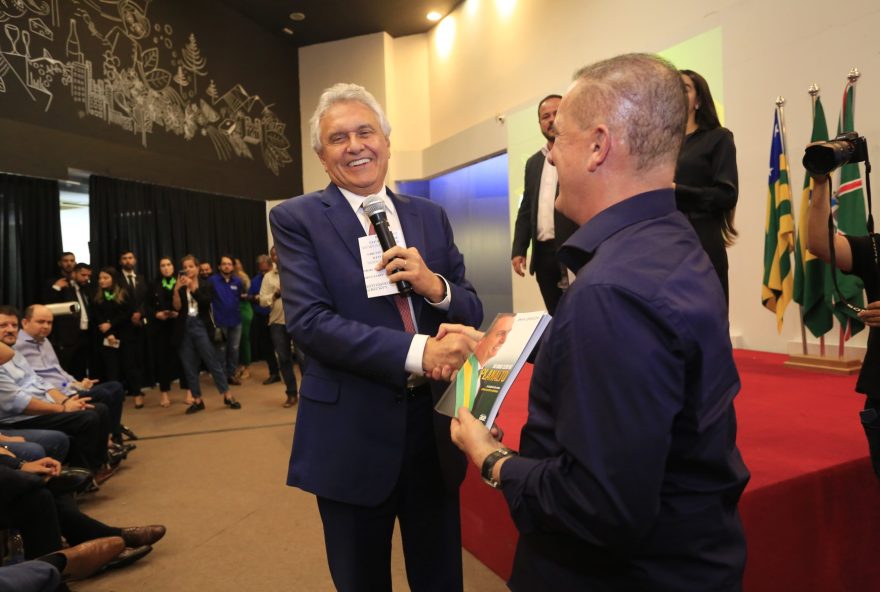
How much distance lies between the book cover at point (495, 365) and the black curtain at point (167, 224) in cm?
785

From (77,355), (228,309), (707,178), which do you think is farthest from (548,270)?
(77,355)

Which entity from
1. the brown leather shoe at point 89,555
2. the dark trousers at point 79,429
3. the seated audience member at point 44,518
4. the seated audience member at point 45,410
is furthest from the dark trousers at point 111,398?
the brown leather shoe at point 89,555

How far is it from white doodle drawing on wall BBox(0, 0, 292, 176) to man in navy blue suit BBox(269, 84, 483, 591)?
6712 mm

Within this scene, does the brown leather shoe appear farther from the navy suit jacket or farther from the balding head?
the balding head

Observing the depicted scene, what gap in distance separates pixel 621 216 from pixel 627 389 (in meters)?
0.28

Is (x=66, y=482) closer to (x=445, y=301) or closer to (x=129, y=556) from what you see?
(x=129, y=556)

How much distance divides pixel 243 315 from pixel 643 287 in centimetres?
907

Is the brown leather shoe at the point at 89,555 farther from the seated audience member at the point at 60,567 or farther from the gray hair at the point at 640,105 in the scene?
the gray hair at the point at 640,105

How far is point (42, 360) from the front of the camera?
13.3ft

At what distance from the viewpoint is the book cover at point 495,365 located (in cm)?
96

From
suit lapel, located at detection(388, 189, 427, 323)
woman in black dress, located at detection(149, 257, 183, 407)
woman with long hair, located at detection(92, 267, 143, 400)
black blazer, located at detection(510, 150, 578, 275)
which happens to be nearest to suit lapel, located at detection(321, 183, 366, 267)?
suit lapel, located at detection(388, 189, 427, 323)

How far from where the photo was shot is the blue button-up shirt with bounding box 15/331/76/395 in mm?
4000

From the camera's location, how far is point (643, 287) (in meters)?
0.77

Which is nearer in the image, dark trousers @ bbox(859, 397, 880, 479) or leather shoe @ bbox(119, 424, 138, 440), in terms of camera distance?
dark trousers @ bbox(859, 397, 880, 479)
